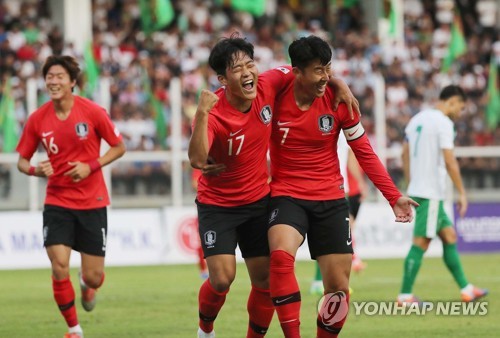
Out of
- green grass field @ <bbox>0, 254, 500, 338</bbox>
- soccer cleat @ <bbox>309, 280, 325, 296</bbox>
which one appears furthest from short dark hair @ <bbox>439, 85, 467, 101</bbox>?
soccer cleat @ <bbox>309, 280, 325, 296</bbox>

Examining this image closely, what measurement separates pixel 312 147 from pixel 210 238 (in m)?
1.04

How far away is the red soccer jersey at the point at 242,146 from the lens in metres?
8.91

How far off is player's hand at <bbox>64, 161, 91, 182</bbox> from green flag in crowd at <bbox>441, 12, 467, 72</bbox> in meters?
18.0

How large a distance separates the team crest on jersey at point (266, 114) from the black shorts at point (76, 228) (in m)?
2.68

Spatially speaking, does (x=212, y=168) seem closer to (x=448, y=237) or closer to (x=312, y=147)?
(x=312, y=147)

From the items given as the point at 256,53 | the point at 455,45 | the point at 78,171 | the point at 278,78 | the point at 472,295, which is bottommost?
the point at 472,295

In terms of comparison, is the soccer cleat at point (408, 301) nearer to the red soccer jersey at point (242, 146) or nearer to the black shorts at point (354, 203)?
the black shorts at point (354, 203)

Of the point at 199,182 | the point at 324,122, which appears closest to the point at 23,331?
the point at 199,182

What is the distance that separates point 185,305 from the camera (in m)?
13.6

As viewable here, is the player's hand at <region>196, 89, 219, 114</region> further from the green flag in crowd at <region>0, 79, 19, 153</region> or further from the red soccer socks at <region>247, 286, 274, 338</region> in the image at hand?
the green flag in crowd at <region>0, 79, 19, 153</region>

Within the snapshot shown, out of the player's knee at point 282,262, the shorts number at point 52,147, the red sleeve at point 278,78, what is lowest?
the player's knee at point 282,262

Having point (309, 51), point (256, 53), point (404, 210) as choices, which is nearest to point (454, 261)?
point (404, 210)

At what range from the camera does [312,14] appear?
1220 inches

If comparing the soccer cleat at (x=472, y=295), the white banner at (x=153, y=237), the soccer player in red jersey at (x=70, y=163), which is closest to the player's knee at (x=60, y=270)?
the soccer player in red jersey at (x=70, y=163)
